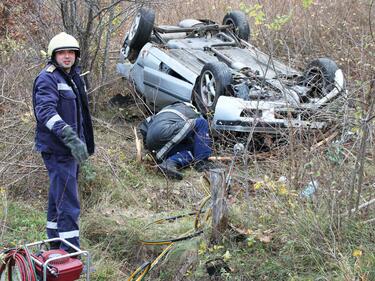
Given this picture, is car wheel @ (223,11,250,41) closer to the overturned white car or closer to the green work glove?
the overturned white car

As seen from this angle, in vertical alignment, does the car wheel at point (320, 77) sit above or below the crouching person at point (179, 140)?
above

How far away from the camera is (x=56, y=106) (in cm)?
486

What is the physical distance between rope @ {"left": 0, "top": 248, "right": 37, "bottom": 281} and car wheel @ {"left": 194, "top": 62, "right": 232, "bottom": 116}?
3.41 metres

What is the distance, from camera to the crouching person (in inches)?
279

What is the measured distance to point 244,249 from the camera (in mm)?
4805

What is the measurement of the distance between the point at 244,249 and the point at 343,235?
0.78 metres

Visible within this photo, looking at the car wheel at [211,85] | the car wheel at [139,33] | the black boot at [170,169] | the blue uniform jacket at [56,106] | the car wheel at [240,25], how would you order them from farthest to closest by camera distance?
the car wheel at [240,25] → the car wheel at [139,33] → the car wheel at [211,85] → the black boot at [170,169] → the blue uniform jacket at [56,106]

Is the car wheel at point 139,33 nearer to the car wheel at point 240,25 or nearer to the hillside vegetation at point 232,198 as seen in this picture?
the hillside vegetation at point 232,198

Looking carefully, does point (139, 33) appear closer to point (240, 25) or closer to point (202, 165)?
point (240, 25)

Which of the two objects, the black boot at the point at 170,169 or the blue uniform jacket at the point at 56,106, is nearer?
the blue uniform jacket at the point at 56,106

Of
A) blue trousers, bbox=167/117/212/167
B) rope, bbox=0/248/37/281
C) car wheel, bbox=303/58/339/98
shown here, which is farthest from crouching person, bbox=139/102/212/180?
rope, bbox=0/248/37/281

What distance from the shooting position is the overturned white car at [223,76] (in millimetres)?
6750

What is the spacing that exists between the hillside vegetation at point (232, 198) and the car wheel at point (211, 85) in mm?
515

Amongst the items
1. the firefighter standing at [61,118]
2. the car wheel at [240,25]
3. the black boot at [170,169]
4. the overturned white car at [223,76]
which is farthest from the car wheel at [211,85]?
the firefighter standing at [61,118]
